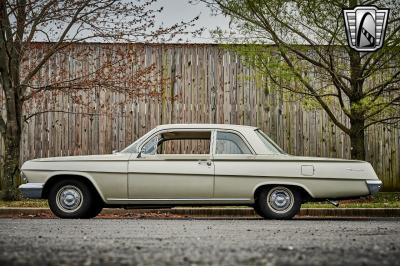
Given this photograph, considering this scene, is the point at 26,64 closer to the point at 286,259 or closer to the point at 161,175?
the point at 161,175

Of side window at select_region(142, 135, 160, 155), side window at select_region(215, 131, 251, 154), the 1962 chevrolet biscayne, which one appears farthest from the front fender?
side window at select_region(215, 131, 251, 154)

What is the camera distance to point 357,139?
15.8 m

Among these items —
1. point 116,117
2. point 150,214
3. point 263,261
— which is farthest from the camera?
point 116,117

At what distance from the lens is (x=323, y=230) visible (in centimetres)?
930

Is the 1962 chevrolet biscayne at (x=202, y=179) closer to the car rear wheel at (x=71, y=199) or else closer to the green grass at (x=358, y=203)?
the car rear wheel at (x=71, y=199)

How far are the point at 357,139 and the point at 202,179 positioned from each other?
5.30 metres

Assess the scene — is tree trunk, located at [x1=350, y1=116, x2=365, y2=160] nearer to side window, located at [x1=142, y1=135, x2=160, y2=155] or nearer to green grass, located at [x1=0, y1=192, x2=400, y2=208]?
green grass, located at [x1=0, y1=192, x2=400, y2=208]

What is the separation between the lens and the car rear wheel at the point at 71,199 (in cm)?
1177

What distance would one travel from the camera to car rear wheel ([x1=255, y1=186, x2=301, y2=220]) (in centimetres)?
1163

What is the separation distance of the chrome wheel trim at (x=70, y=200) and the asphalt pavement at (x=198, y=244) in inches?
49.0

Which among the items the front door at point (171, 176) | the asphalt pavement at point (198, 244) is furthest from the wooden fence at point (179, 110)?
the asphalt pavement at point (198, 244)

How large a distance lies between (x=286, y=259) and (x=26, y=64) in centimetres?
1268

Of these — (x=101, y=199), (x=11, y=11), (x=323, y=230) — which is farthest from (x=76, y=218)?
(x=11, y=11)

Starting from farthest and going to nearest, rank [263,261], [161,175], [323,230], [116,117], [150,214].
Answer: [116,117] → [150,214] → [161,175] → [323,230] → [263,261]
